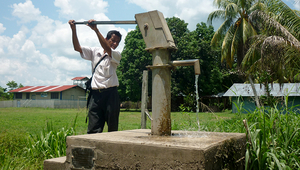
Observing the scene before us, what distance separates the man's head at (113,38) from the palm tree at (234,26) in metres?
14.5

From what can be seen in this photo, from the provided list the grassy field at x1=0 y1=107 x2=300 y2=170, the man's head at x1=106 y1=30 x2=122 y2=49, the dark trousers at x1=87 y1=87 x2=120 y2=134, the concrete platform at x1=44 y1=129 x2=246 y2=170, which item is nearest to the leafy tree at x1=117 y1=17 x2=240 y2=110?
the grassy field at x1=0 y1=107 x2=300 y2=170

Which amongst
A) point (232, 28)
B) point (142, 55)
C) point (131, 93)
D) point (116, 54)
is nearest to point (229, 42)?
point (232, 28)

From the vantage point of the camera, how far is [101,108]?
122 inches

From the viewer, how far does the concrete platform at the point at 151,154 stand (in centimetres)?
159

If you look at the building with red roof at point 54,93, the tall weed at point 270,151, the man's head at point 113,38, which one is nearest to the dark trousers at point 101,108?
the man's head at point 113,38

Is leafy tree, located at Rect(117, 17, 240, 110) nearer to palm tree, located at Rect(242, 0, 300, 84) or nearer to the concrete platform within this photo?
palm tree, located at Rect(242, 0, 300, 84)

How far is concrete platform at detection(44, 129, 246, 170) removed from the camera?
5.21 feet

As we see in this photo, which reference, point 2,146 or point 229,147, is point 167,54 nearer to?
point 229,147

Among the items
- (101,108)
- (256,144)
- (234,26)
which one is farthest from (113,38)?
(234,26)

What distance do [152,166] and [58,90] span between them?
34.1 metres

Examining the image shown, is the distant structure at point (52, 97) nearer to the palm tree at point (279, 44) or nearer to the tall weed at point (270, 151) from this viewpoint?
the palm tree at point (279, 44)

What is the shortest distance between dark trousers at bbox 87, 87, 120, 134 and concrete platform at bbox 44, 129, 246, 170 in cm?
84

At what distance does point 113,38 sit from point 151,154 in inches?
74.6

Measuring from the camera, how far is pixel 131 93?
25000mm
